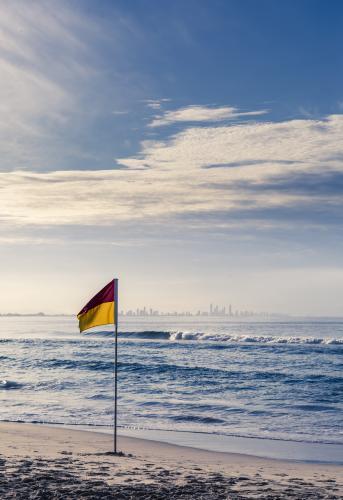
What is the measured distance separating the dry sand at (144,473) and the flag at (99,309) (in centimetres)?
291

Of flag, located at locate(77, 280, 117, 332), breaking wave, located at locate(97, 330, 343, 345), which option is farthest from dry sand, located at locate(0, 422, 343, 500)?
breaking wave, located at locate(97, 330, 343, 345)

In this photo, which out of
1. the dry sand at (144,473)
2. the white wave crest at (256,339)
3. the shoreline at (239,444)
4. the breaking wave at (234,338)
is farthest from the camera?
the breaking wave at (234,338)

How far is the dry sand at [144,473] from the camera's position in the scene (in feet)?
30.9

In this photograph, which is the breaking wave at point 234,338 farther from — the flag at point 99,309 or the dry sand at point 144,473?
the flag at point 99,309

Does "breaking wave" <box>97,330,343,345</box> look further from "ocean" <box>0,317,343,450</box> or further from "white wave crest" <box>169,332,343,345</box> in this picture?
"ocean" <box>0,317,343,450</box>

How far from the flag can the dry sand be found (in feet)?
9.55

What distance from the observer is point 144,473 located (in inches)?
445

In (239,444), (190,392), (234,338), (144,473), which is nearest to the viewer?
(144,473)

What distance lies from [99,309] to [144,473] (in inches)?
149

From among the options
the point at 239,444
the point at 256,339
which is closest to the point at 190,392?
the point at 239,444

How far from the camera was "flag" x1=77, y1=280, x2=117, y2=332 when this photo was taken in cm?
1338

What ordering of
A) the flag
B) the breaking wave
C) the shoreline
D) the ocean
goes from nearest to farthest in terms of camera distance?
1. the flag
2. the shoreline
3. the ocean
4. the breaking wave

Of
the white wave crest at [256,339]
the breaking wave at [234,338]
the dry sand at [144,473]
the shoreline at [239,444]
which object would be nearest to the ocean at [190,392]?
the shoreline at [239,444]

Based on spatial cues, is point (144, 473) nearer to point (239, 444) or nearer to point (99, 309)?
point (99, 309)
